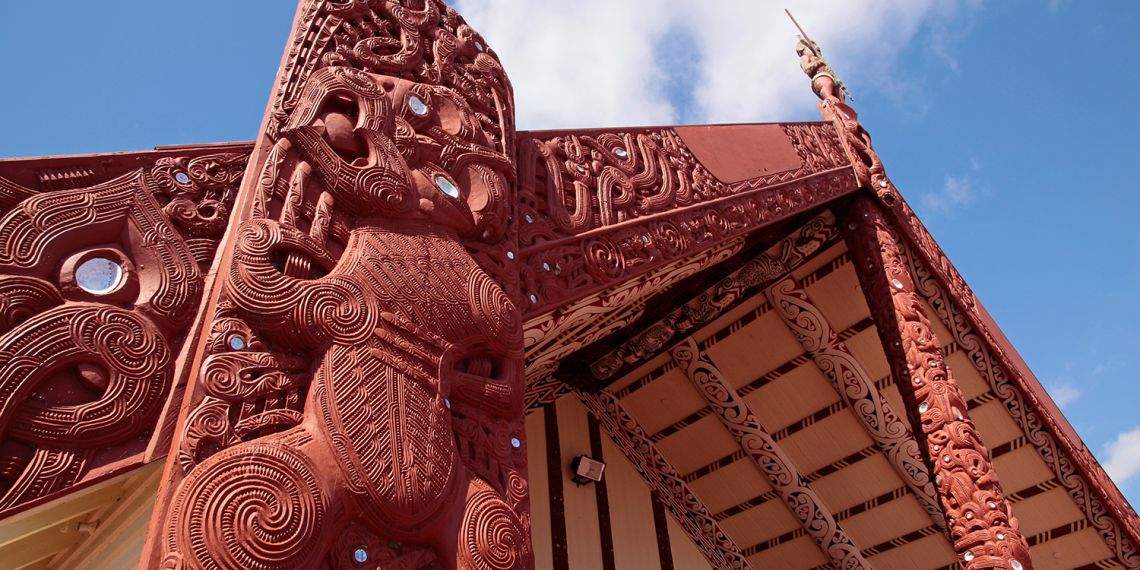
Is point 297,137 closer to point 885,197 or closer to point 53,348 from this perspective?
point 53,348

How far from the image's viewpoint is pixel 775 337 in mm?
4961

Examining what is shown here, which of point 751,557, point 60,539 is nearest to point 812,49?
point 751,557

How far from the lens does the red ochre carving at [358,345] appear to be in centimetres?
136

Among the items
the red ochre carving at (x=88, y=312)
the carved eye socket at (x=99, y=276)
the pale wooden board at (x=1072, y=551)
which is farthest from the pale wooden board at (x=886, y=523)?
the carved eye socket at (x=99, y=276)

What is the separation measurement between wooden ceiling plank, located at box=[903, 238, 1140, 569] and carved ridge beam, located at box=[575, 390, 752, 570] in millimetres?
2010

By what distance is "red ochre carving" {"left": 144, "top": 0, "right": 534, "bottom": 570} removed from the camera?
53.5 inches

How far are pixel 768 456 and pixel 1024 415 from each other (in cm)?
154

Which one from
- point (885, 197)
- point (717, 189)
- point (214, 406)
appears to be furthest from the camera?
point (885, 197)

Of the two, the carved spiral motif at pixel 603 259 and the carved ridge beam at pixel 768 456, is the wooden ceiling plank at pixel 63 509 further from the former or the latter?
the carved ridge beam at pixel 768 456

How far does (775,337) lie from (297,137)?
3696 millimetres

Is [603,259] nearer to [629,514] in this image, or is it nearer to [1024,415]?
[629,514]

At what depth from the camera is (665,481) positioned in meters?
5.52

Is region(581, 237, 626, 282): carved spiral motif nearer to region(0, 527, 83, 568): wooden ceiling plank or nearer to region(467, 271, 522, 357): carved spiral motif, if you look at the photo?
region(467, 271, 522, 357): carved spiral motif

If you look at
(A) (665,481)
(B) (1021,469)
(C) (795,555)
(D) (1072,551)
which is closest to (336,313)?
(A) (665,481)
